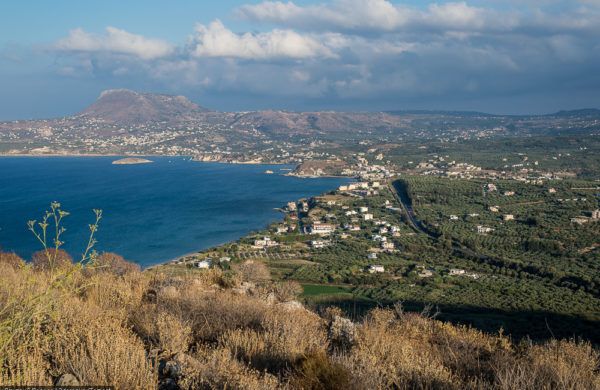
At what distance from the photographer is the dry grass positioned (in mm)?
3006

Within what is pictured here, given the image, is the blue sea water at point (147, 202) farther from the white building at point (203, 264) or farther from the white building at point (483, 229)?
the white building at point (483, 229)

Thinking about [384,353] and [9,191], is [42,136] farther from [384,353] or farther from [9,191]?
[384,353]

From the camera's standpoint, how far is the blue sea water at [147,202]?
119 feet

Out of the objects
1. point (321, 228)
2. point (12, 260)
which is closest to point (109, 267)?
point (12, 260)

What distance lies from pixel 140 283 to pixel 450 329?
200 inches

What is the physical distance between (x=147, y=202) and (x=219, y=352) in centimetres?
5584

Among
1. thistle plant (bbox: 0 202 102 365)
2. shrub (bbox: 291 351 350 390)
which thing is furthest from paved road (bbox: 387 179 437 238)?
thistle plant (bbox: 0 202 102 365)

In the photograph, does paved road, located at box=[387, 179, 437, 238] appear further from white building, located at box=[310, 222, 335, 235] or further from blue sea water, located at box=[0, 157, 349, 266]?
blue sea water, located at box=[0, 157, 349, 266]

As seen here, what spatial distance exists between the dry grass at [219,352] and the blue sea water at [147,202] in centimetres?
2322

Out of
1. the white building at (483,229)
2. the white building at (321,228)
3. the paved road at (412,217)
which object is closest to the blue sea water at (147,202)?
the white building at (321,228)

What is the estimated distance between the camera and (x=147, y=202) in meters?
55.6

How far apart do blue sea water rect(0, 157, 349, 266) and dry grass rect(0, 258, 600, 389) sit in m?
23.2

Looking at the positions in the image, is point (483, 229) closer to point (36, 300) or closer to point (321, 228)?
point (321, 228)

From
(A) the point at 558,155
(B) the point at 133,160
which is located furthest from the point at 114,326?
(B) the point at 133,160
